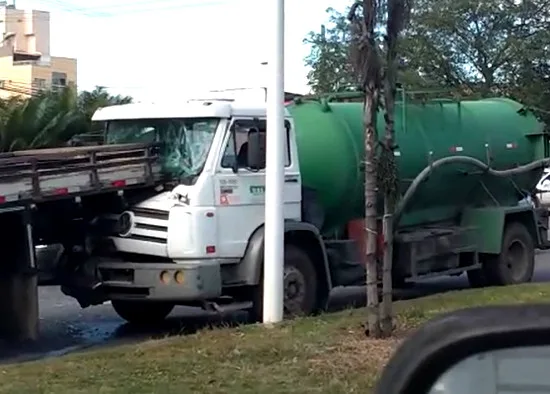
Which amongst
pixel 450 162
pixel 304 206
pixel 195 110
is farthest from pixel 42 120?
pixel 195 110

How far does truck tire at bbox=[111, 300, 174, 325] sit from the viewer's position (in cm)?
1376

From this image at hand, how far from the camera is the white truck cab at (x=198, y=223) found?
12.2m

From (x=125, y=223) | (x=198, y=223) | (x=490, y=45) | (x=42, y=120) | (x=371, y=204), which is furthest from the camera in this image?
(x=490, y=45)

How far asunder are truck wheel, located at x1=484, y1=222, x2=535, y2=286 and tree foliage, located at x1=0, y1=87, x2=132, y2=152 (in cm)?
1071

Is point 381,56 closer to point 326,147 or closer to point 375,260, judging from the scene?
point 375,260

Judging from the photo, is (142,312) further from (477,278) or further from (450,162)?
(477,278)

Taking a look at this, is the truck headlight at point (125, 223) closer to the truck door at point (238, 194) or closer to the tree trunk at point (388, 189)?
the truck door at point (238, 194)

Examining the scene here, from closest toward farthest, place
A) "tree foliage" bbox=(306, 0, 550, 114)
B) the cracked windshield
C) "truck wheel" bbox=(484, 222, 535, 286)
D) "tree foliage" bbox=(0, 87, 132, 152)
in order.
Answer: the cracked windshield
"truck wheel" bbox=(484, 222, 535, 286)
"tree foliage" bbox=(0, 87, 132, 152)
"tree foliage" bbox=(306, 0, 550, 114)

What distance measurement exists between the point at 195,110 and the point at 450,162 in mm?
3886

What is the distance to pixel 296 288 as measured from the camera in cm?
1288

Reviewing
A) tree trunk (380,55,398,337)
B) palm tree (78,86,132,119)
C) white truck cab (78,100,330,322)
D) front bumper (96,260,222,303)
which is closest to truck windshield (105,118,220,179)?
white truck cab (78,100,330,322)

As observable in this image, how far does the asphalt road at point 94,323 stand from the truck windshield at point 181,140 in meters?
1.80

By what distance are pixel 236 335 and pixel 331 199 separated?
388 cm

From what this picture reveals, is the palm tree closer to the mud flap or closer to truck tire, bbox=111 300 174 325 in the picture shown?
truck tire, bbox=111 300 174 325
